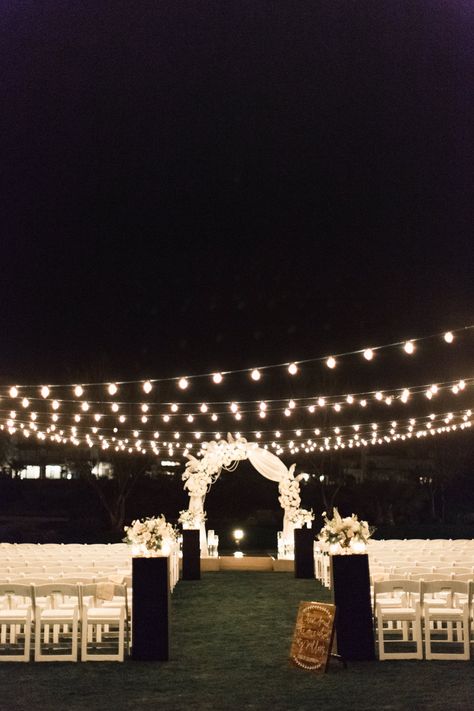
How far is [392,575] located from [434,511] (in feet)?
97.0

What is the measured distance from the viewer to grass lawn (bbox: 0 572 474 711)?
5.70 m

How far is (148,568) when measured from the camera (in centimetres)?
774

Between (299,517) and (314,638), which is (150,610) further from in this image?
(299,517)

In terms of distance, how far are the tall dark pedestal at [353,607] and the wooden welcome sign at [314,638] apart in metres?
0.41

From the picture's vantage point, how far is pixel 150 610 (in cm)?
764

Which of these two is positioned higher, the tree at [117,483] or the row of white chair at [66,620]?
the tree at [117,483]

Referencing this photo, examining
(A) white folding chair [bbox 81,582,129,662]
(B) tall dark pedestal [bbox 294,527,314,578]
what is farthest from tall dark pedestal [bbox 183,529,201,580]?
(A) white folding chair [bbox 81,582,129,662]

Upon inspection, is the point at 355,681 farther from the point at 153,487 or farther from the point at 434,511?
the point at 434,511

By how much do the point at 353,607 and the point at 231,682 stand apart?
174 centimetres

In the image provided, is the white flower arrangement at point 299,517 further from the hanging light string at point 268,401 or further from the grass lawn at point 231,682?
the grass lawn at point 231,682

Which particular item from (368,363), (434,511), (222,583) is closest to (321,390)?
(368,363)

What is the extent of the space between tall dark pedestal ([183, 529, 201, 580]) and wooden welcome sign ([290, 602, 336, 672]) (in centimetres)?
935

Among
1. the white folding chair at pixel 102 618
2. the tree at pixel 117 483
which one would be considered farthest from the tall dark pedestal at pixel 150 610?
the tree at pixel 117 483

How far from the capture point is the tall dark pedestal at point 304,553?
1642 centimetres
